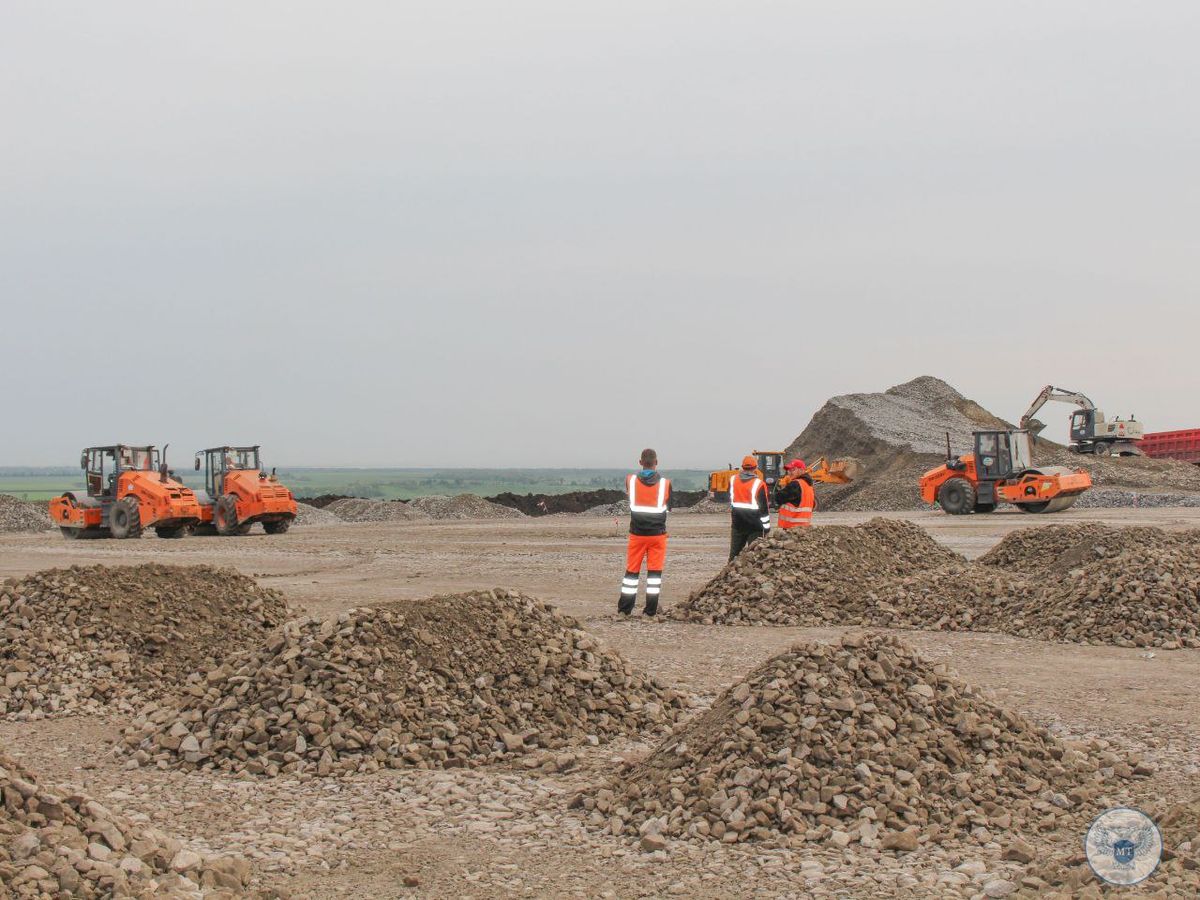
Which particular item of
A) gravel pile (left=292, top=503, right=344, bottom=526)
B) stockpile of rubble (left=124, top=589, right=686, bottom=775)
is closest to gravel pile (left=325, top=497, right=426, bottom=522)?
gravel pile (left=292, top=503, right=344, bottom=526)

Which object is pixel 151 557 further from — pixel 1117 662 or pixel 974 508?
pixel 974 508

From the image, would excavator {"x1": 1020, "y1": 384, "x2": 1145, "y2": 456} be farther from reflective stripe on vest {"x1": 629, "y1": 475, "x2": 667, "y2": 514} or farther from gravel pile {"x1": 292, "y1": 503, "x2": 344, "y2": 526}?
reflective stripe on vest {"x1": 629, "y1": 475, "x2": 667, "y2": 514}

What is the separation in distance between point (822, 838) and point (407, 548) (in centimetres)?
2069

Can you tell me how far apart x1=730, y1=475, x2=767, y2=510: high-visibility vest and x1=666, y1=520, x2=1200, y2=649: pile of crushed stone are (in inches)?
19.4

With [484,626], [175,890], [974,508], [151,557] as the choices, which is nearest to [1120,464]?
[974,508]

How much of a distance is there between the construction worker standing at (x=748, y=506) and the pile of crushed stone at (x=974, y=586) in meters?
0.39

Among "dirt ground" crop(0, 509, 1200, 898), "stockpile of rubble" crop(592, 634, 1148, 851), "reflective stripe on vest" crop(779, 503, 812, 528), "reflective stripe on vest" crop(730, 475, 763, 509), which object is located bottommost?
"dirt ground" crop(0, 509, 1200, 898)

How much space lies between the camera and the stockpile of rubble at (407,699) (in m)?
7.27

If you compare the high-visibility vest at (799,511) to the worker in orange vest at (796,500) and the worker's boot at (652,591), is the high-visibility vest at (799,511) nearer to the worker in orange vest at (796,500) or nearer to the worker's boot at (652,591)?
the worker in orange vest at (796,500)

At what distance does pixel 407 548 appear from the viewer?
25766mm

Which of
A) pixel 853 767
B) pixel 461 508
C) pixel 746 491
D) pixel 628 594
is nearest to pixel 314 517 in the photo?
pixel 461 508

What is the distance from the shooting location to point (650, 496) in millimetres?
12812

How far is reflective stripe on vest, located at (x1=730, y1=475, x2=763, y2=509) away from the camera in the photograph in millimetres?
14602

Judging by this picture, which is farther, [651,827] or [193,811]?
[193,811]
